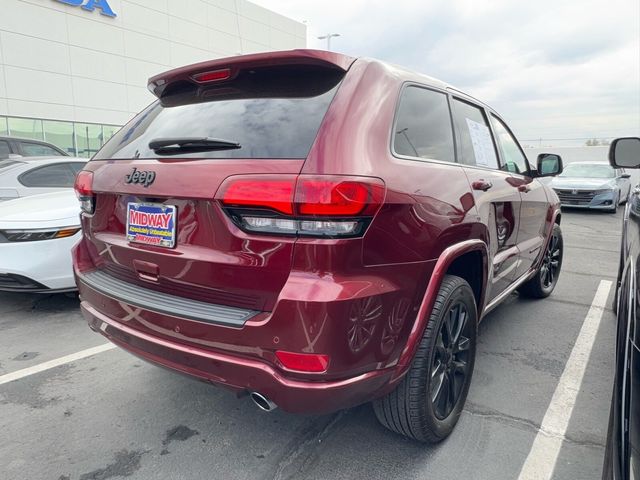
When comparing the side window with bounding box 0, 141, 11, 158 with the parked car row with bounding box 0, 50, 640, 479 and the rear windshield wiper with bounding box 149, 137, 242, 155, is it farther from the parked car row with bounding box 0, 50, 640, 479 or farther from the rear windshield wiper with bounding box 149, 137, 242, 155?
the rear windshield wiper with bounding box 149, 137, 242, 155

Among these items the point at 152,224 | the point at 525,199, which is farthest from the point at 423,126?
the point at 525,199

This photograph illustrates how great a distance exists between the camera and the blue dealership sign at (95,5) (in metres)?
18.3

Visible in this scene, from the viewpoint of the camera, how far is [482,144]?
2945mm

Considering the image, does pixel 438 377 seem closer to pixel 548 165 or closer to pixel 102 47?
pixel 548 165

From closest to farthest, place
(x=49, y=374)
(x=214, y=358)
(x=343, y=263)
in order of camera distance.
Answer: (x=343, y=263) < (x=214, y=358) < (x=49, y=374)

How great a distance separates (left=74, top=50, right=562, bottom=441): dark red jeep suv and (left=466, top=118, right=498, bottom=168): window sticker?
17.7 inches

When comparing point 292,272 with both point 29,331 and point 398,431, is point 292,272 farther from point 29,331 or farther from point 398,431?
point 29,331

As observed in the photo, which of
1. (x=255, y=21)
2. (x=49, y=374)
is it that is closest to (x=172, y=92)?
(x=49, y=374)

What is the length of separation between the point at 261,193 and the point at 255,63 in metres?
0.70

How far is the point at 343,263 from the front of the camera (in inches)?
61.5

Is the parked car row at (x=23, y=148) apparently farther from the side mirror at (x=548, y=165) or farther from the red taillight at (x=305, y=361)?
the red taillight at (x=305, y=361)

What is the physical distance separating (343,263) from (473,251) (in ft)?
3.76

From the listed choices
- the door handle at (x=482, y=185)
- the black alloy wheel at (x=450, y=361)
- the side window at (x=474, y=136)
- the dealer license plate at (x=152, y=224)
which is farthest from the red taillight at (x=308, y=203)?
the side window at (x=474, y=136)

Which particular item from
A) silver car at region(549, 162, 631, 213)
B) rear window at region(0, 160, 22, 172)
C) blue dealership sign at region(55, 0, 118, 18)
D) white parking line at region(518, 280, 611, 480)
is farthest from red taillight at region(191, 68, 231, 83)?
blue dealership sign at region(55, 0, 118, 18)
